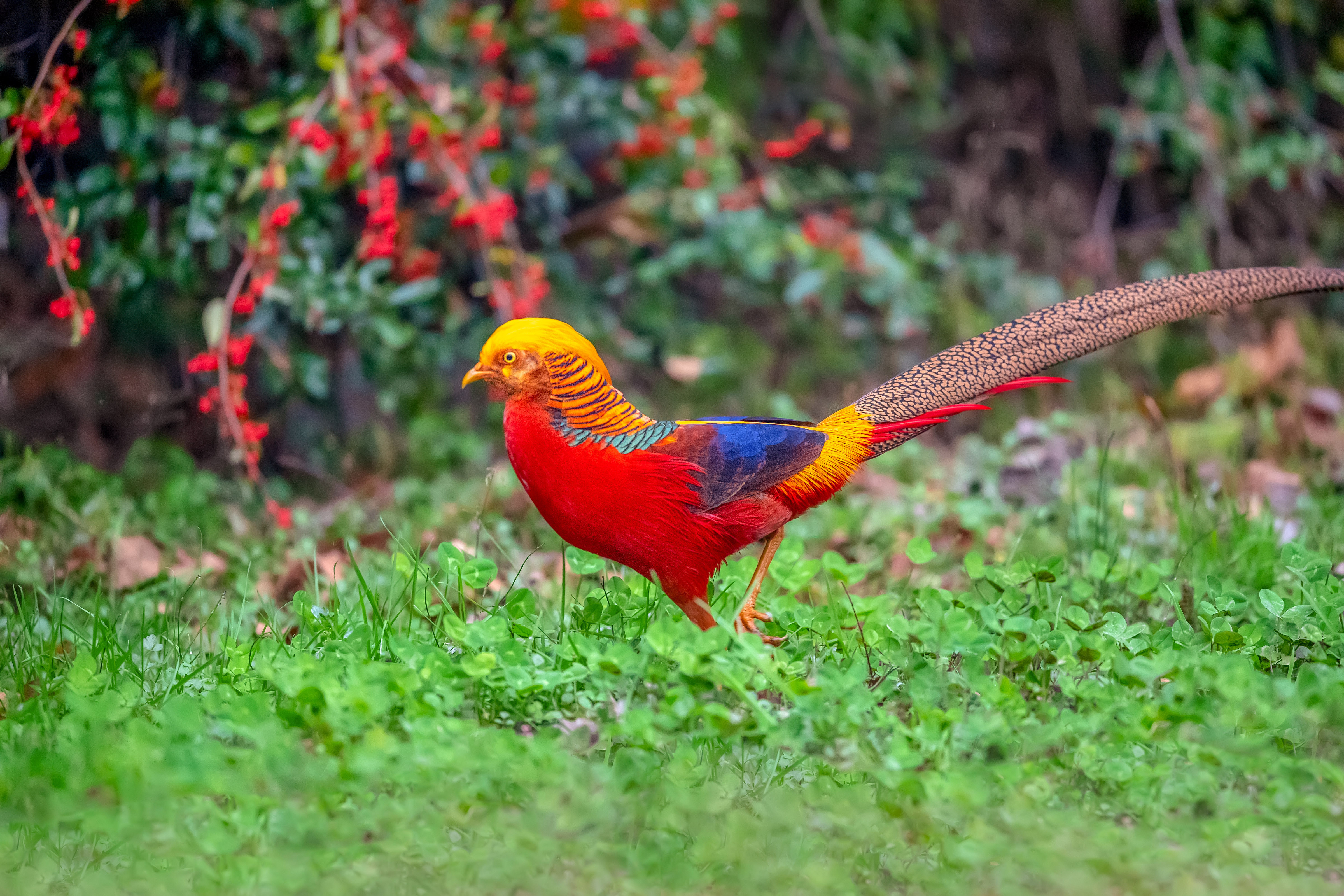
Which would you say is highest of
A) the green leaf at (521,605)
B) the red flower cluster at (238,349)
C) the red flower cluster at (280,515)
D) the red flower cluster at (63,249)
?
the red flower cluster at (63,249)

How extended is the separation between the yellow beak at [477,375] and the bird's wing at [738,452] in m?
0.38

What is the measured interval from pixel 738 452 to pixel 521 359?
1.68 feet

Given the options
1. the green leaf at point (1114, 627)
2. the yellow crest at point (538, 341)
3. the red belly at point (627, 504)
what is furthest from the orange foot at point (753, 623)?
the green leaf at point (1114, 627)

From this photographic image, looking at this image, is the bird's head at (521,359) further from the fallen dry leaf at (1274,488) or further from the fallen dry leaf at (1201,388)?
the fallen dry leaf at (1201,388)

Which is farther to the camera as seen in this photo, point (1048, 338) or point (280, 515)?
point (280, 515)

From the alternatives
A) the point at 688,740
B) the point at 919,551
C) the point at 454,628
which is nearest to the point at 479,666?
the point at 454,628

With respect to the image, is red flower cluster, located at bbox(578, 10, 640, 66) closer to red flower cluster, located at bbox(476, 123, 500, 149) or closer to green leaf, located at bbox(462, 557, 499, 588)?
red flower cluster, located at bbox(476, 123, 500, 149)

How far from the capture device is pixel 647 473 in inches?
108

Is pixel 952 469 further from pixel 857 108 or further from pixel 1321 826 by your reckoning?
pixel 1321 826

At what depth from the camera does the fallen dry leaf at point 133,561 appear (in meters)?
3.87

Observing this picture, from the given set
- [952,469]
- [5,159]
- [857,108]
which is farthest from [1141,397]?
[5,159]

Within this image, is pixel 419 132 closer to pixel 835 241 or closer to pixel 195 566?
pixel 195 566

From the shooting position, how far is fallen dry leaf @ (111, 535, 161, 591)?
152 inches

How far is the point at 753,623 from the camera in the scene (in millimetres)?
2998
